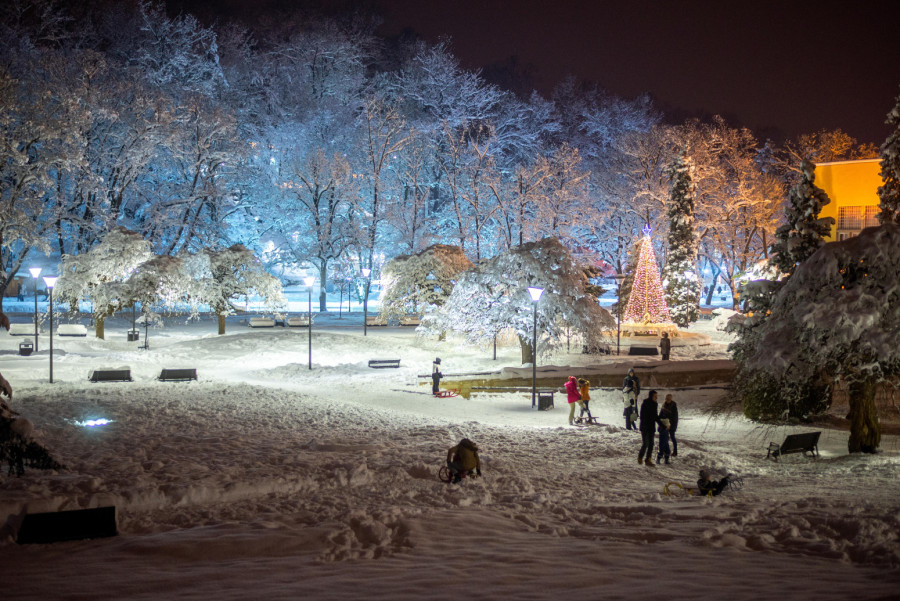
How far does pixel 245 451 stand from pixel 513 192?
130ft

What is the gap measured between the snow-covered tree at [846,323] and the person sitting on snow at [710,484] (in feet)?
16.7

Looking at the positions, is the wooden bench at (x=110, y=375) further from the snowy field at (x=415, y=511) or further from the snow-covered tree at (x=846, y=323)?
the snow-covered tree at (x=846, y=323)

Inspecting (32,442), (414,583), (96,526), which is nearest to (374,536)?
(414,583)

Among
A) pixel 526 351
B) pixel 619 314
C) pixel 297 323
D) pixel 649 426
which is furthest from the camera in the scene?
pixel 297 323

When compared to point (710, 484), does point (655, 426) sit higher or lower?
higher

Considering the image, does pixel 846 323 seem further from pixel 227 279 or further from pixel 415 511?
pixel 227 279

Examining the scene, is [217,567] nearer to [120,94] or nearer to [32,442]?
[32,442]

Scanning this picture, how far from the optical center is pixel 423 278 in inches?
1444

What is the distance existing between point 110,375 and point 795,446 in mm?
19519

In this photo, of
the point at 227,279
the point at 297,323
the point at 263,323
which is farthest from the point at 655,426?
the point at 297,323

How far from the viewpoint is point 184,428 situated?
14797 mm

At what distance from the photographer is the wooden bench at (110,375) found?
22.3 metres

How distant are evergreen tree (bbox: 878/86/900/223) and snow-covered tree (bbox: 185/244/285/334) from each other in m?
28.1

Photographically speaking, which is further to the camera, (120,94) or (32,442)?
(120,94)
